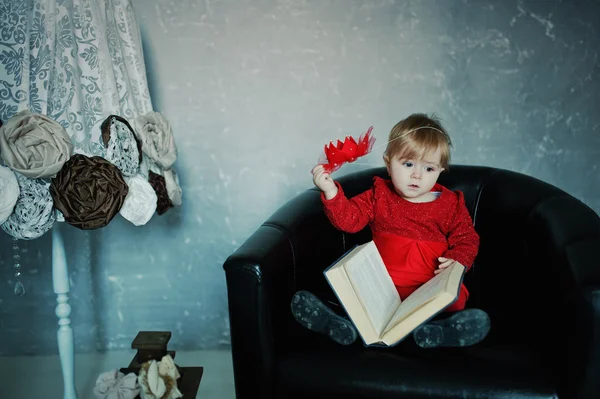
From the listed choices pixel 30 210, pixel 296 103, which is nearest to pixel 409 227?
pixel 296 103

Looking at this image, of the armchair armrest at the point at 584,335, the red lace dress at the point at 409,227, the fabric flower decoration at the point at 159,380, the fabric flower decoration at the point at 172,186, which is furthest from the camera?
the fabric flower decoration at the point at 172,186

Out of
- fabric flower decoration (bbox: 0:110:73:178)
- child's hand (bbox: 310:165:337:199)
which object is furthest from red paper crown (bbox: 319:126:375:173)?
fabric flower decoration (bbox: 0:110:73:178)

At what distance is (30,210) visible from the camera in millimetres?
1449

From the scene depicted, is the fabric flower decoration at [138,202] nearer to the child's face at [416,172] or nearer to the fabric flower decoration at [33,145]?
the fabric flower decoration at [33,145]

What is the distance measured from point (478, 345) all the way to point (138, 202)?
103 cm

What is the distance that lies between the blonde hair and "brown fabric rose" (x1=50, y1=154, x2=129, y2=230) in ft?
2.77

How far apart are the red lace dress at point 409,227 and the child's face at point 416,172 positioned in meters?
0.09

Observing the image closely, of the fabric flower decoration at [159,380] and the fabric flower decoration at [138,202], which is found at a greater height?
the fabric flower decoration at [138,202]

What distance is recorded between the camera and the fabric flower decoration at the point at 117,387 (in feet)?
5.18

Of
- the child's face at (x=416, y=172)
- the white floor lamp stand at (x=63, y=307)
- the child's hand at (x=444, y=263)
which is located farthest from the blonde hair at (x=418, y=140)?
the white floor lamp stand at (x=63, y=307)

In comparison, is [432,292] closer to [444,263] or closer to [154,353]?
[444,263]

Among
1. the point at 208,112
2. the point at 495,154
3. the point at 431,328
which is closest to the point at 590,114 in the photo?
the point at 495,154

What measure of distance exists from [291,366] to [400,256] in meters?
0.55

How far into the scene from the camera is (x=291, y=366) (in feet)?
4.40
